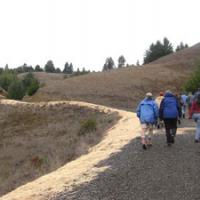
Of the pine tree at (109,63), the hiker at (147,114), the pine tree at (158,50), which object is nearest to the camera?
the hiker at (147,114)

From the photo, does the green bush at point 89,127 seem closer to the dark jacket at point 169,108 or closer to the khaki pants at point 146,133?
the khaki pants at point 146,133

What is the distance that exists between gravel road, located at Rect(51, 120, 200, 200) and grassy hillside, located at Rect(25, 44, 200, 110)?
139ft

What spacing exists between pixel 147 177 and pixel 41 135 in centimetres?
2775

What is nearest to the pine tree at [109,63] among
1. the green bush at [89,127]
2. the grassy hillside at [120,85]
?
the grassy hillside at [120,85]

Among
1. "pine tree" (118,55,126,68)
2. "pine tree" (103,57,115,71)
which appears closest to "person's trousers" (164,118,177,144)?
"pine tree" (103,57,115,71)

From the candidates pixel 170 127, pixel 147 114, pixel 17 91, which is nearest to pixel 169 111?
pixel 170 127

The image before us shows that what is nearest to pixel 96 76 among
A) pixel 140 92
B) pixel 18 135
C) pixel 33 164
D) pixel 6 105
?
pixel 140 92

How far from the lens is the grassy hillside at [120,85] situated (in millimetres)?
68750

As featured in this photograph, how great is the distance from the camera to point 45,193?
41.7 feet

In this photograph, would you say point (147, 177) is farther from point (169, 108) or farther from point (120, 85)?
point (120, 85)

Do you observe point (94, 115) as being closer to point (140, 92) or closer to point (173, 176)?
point (173, 176)

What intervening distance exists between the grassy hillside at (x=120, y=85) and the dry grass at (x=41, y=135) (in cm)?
1398

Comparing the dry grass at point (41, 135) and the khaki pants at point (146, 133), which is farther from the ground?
the khaki pants at point (146, 133)

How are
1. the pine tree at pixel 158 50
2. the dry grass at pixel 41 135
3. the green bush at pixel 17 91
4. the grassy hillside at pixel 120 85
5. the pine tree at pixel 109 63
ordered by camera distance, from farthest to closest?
the pine tree at pixel 109 63
the pine tree at pixel 158 50
the green bush at pixel 17 91
the grassy hillside at pixel 120 85
the dry grass at pixel 41 135
